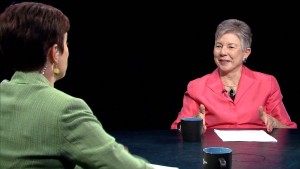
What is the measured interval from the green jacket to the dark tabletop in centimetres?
58

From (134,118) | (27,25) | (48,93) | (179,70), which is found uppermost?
(27,25)

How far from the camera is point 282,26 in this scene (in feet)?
11.6

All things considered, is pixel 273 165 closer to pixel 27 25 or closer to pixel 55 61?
pixel 55 61

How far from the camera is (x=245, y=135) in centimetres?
212

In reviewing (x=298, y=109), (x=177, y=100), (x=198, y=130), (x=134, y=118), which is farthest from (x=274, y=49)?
(x=198, y=130)

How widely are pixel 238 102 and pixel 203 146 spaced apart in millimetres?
770

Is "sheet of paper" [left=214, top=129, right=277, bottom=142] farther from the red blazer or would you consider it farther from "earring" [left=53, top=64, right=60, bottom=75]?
"earring" [left=53, top=64, right=60, bottom=75]

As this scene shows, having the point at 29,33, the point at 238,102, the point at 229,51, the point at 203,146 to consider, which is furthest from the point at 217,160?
the point at 229,51

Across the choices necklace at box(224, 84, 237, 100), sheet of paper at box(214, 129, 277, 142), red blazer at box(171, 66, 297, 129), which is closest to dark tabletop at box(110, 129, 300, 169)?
sheet of paper at box(214, 129, 277, 142)

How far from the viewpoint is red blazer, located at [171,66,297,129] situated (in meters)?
2.58

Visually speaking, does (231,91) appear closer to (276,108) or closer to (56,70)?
(276,108)

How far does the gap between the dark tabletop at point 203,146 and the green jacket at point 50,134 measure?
58cm

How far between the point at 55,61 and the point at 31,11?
0.15m

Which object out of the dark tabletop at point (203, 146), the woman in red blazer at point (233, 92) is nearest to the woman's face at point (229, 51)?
the woman in red blazer at point (233, 92)
